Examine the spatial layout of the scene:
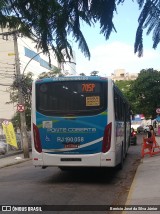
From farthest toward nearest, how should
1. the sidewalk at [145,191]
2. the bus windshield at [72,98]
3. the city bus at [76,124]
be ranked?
the bus windshield at [72,98]
the city bus at [76,124]
the sidewalk at [145,191]

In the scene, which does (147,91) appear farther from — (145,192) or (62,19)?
(62,19)

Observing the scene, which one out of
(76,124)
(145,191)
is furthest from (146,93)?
(145,191)

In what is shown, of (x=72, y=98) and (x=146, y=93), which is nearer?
(x=72, y=98)

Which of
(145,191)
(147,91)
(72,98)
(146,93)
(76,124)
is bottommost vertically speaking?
(145,191)

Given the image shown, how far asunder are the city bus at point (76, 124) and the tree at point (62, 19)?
895 cm

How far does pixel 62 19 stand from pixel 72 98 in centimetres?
948

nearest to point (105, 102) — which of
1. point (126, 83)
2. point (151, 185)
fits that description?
point (151, 185)

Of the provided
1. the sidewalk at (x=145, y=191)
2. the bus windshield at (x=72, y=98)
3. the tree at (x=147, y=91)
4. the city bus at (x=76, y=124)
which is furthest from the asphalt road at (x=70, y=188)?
the tree at (x=147, y=91)

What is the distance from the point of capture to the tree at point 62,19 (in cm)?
304

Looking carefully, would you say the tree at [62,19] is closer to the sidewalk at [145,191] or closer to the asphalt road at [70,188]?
the sidewalk at [145,191]

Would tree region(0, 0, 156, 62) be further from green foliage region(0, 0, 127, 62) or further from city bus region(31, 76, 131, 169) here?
city bus region(31, 76, 131, 169)

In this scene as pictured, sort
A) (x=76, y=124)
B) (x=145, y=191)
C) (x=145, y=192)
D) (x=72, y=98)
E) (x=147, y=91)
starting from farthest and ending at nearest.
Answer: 1. (x=147, y=91)
2. (x=72, y=98)
3. (x=76, y=124)
4. (x=145, y=191)
5. (x=145, y=192)

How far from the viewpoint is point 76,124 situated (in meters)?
12.6

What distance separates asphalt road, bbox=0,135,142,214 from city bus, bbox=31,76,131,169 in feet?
2.34
